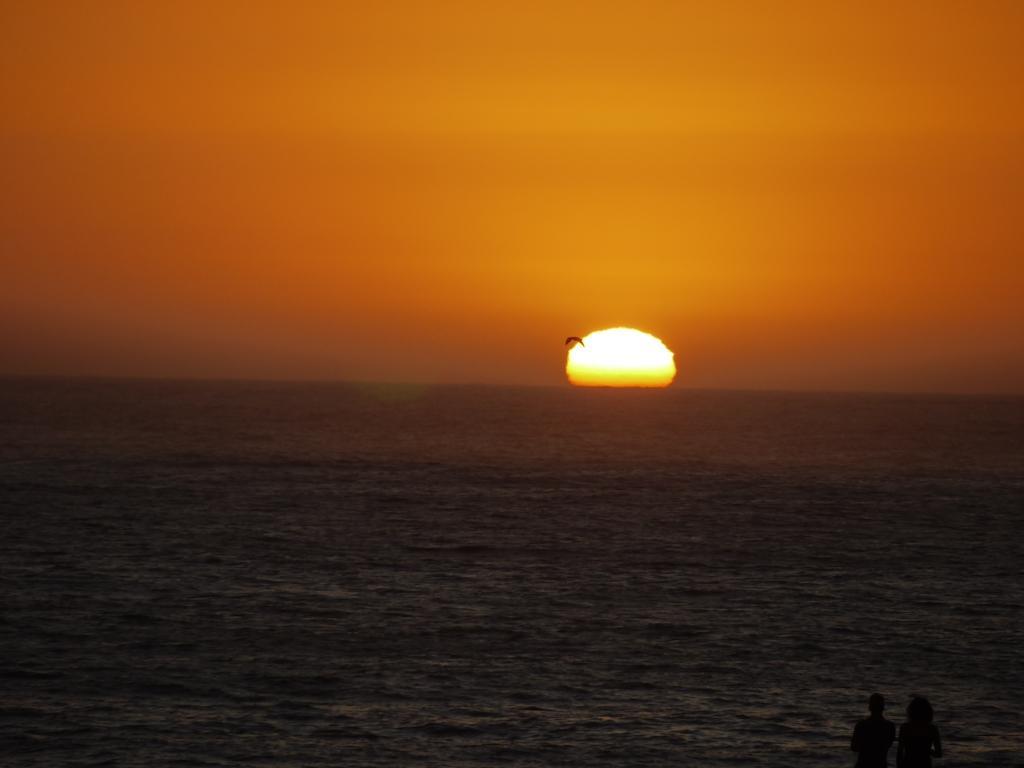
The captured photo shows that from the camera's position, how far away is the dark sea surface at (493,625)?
1347 inches

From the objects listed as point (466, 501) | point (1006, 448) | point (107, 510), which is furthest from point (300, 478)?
point (1006, 448)

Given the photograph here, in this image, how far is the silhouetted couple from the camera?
2242 cm

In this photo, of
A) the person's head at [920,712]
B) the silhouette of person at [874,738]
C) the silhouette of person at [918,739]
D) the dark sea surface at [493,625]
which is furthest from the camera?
the dark sea surface at [493,625]

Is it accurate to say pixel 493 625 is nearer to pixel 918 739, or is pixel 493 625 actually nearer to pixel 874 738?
pixel 874 738

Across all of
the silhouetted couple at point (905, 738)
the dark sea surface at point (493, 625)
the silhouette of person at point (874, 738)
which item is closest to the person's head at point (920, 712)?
the silhouetted couple at point (905, 738)

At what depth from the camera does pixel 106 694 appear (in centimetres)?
3753

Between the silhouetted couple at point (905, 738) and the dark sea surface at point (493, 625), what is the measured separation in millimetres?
9649

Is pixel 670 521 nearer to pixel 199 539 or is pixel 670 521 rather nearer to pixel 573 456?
pixel 199 539

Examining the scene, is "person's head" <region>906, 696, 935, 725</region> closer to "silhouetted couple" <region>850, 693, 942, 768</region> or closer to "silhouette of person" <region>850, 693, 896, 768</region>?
"silhouetted couple" <region>850, 693, 942, 768</region>

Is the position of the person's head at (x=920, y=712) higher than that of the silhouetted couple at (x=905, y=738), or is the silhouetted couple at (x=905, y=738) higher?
the person's head at (x=920, y=712)

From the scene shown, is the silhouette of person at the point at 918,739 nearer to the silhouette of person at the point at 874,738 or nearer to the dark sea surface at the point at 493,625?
the silhouette of person at the point at 874,738

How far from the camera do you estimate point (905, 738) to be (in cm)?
2256

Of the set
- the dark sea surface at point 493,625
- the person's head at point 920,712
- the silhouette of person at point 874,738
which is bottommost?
the dark sea surface at point 493,625

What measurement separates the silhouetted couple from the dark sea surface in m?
9.65
